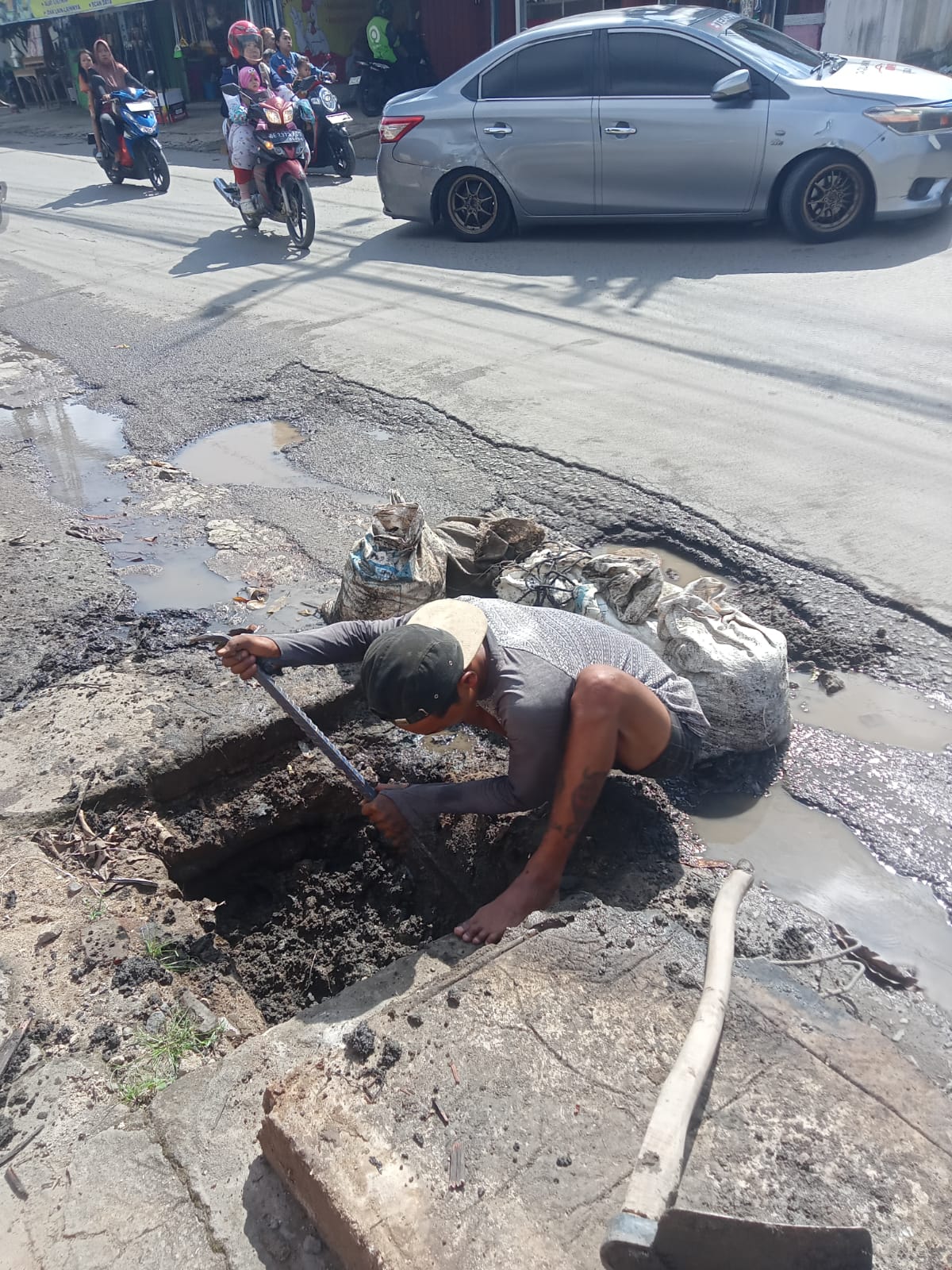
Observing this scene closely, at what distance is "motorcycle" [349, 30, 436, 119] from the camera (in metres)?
17.9

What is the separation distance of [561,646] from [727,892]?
0.80m

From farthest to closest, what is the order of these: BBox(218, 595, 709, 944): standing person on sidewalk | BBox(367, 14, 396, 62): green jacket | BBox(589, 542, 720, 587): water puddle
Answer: BBox(367, 14, 396, 62): green jacket → BBox(589, 542, 720, 587): water puddle → BBox(218, 595, 709, 944): standing person on sidewalk

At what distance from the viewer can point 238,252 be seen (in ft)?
33.3

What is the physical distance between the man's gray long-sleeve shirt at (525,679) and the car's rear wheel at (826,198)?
641 centimetres

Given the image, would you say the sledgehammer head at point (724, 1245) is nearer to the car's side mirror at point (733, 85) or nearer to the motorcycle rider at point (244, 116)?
the car's side mirror at point (733, 85)

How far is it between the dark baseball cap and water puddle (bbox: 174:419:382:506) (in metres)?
2.53

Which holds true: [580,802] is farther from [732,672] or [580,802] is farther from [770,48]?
[770,48]

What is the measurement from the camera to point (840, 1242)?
1555 mm

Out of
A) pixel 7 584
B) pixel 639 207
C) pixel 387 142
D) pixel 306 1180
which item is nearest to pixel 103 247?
pixel 387 142

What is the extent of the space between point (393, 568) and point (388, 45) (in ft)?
58.4

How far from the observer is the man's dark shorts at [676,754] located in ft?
9.14

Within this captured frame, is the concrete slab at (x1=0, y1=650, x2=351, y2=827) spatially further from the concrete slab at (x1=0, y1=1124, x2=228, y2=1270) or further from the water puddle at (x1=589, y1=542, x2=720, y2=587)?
the water puddle at (x1=589, y1=542, x2=720, y2=587)

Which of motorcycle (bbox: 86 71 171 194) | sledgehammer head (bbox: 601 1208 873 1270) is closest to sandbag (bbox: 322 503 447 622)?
sledgehammer head (bbox: 601 1208 873 1270)

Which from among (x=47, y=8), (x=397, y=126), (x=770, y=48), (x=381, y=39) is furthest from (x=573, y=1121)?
(x=47, y=8)
